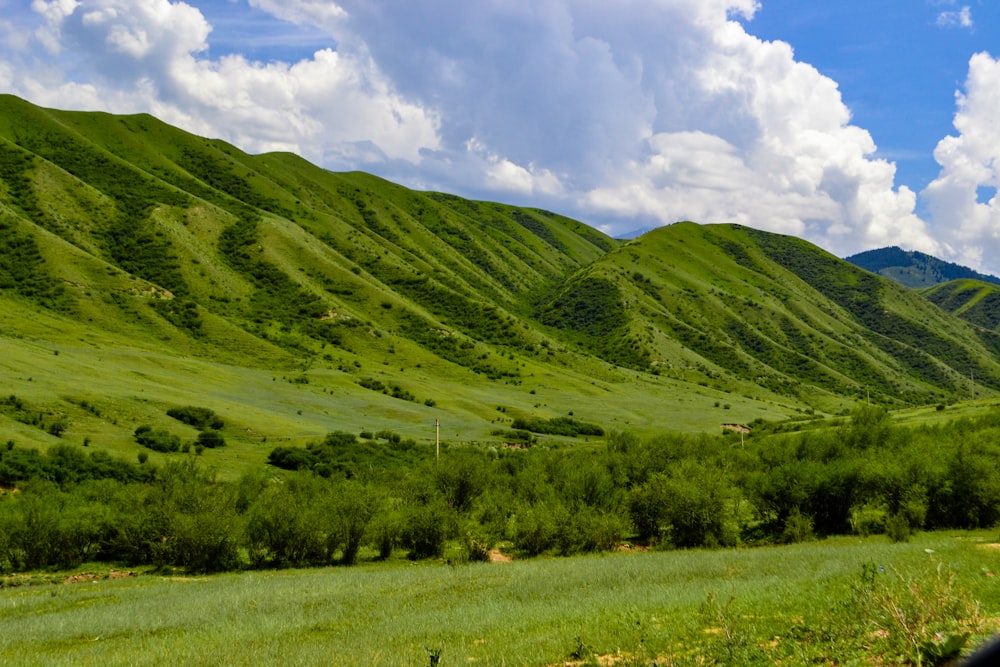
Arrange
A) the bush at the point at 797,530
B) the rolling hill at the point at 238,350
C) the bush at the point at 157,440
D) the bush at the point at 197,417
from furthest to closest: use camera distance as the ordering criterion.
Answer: the rolling hill at the point at 238,350
the bush at the point at 197,417
the bush at the point at 157,440
the bush at the point at 797,530

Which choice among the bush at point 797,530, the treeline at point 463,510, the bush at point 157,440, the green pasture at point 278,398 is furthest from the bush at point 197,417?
the bush at point 797,530

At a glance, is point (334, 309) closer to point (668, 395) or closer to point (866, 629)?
point (668, 395)

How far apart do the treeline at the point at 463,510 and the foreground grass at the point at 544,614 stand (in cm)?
956

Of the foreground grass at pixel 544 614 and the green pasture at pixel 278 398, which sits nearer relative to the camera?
the foreground grass at pixel 544 614

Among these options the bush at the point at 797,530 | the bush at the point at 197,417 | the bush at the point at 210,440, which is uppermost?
the bush at the point at 797,530

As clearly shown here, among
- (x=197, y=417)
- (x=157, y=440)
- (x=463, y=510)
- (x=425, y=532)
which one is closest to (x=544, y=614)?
(x=425, y=532)

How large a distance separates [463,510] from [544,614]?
34.0 metres

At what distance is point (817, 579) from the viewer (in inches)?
792

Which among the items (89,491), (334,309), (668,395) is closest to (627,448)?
(89,491)

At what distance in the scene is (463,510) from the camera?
51250 millimetres

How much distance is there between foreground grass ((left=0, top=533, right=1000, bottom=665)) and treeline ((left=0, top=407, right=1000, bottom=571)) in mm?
9557

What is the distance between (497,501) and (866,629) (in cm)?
3952

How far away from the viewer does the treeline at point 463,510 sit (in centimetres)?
4088

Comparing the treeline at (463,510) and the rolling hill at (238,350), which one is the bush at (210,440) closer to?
the rolling hill at (238,350)
